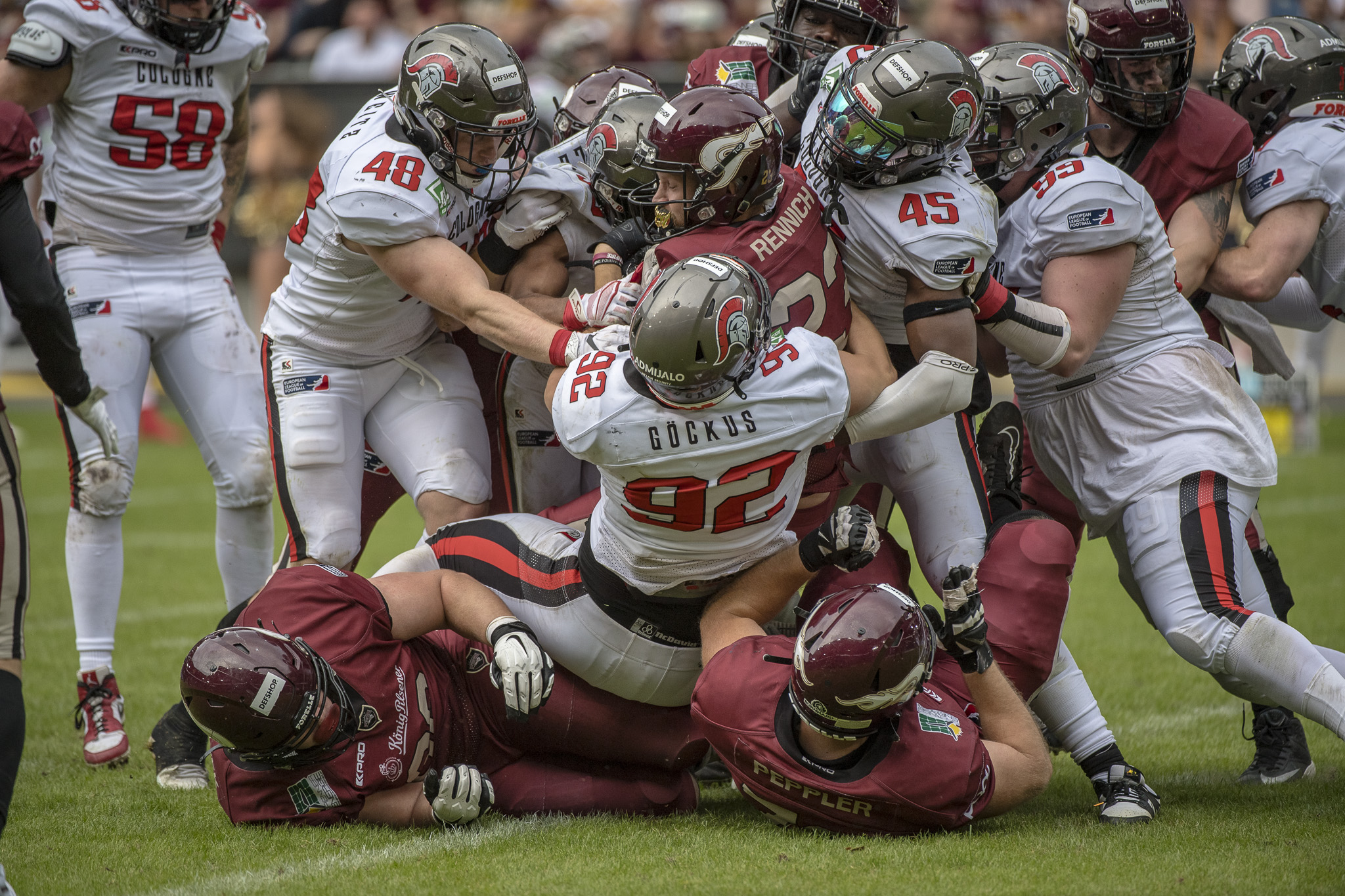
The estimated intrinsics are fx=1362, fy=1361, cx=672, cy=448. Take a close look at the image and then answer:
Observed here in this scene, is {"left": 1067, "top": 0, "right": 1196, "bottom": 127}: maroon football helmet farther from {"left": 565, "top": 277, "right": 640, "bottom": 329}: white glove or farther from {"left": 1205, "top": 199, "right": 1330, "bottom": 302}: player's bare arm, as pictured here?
{"left": 565, "top": 277, "right": 640, "bottom": 329}: white glove

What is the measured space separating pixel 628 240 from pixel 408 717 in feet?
4.80

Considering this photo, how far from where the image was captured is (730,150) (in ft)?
11.2

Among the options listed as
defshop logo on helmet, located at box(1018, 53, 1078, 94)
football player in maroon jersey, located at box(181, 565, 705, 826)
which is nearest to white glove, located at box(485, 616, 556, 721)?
football player in maroon jersey, located at box(181, 565, 705, 826)

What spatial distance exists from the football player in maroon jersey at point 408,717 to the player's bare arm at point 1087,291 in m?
1.50

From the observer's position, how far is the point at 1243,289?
160 inches

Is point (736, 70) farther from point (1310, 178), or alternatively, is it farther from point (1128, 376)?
point (1310, 178)

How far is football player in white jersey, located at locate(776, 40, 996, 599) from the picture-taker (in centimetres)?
353

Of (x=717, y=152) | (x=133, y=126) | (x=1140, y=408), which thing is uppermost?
(x=717, y=152)

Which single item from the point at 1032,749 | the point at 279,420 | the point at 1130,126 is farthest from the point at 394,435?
the point at 1130,126

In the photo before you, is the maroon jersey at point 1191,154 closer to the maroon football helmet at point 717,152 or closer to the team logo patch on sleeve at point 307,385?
the maroon football helmet at point 717,152

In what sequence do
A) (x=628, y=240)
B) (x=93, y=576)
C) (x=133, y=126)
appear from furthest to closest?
(x=133, y=126)
(x=93, y=576)
(x=628, y=240)

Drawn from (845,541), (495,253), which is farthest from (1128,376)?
(495,253)

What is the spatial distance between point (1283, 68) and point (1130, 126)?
0.60 metres

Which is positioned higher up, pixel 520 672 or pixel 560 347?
pixel 560 347
